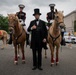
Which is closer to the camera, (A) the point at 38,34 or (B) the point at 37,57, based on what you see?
(A) the point at 38,34

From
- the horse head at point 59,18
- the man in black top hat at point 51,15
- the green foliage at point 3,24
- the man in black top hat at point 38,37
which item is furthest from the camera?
the green foliage at point 3,24

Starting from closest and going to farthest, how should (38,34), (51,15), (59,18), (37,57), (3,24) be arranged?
(59,18), (38,34), (37,57), (51,15), (3,24)

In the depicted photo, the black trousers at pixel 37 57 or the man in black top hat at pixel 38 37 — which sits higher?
the man in black top hat at pixel 38 37

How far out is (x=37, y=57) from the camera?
12117 mm

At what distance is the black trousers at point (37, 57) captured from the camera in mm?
11945

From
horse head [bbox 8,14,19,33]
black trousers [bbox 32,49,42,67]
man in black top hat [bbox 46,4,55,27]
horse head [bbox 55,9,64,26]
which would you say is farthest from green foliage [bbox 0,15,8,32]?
horse head [bbox 55,9,64,26]

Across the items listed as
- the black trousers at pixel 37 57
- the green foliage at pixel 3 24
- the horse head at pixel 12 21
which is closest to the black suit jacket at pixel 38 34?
the black trousers at pixel 37 57

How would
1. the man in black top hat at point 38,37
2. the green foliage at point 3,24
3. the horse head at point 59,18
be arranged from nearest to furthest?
the horse head at point 59,18 → the man in black top hat at point 38,37 → the green foliage at point 3,24

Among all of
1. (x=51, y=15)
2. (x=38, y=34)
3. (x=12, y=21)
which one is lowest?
(x=38, y=34)

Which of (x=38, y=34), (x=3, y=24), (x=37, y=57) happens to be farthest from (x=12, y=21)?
(x=3, y=24)

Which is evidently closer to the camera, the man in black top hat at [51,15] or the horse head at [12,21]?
the horse head at [12,21]

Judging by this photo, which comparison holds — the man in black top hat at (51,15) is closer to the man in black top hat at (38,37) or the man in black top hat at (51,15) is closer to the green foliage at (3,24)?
the man in black top hat at (38,37)

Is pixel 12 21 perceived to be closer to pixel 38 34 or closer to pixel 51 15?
pixel 38 34

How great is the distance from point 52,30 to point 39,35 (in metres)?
1.08
